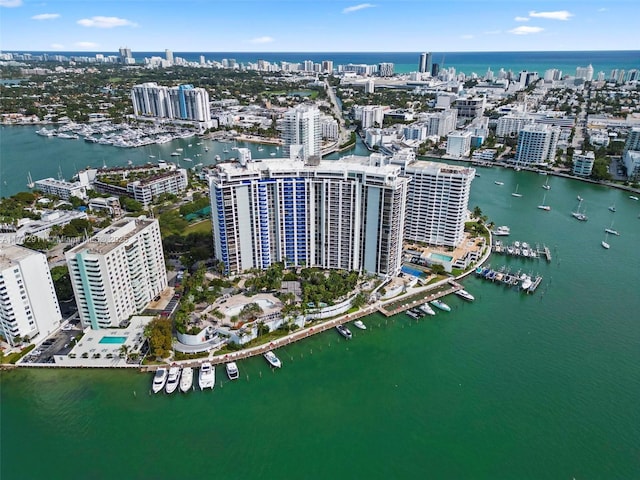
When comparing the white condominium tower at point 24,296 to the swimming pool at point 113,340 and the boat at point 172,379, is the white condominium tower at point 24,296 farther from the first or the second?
the boat at point 172,379

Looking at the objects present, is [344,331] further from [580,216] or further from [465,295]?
[580,216]

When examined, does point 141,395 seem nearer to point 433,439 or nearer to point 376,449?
point 376,449

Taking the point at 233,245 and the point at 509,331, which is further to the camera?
the point at 233,245

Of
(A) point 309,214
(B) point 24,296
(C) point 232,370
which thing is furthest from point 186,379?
(A) point 309,214

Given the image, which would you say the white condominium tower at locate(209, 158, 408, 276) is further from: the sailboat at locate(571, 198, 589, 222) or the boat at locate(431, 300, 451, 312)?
the sailboat at locate(571, 198, 589, 222)

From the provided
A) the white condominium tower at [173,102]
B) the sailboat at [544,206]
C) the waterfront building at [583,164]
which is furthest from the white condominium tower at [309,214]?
the white condominium tower at [173,102]

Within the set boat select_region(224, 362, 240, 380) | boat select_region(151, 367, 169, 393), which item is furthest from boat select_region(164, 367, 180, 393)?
boat select_region(224, 362, 240, 380)

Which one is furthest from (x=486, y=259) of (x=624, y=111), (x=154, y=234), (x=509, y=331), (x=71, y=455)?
(x=624, y=111)
